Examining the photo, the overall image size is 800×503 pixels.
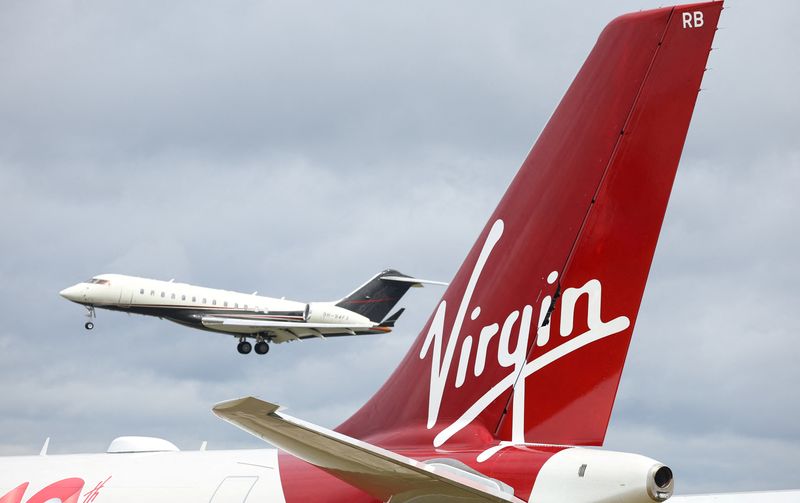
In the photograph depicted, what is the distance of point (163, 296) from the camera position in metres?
59.1

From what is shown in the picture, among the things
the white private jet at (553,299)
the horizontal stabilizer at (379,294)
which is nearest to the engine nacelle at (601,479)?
the white private jet at (553,299)

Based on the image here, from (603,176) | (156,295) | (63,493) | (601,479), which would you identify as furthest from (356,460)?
(156,295)

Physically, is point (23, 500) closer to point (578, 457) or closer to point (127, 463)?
point (127, 463)

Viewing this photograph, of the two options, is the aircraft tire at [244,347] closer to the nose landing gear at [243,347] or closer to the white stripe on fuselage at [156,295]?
the nose landing gear at [243,347]

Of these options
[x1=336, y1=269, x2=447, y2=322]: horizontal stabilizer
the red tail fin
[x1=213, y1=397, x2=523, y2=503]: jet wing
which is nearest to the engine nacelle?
[x1=213, y1=397, x2=523, y2=503]: jet wing

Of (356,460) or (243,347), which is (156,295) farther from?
(356,460)

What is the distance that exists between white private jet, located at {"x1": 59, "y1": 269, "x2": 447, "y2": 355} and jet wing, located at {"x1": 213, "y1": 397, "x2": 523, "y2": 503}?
5333 cm

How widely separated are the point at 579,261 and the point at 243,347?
5883cm

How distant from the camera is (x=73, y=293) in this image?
194 feet

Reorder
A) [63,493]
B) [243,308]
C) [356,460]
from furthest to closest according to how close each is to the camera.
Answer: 1. [243,308]
2. [63,493]
3. [356,460]

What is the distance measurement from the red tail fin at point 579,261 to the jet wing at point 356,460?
2.10m

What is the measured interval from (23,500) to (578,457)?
649 centimetres

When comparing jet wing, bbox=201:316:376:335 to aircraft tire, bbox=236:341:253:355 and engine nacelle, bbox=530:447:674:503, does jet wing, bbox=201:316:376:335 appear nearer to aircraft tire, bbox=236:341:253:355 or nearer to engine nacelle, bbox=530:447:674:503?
aircraft tire, bbox=236:341:253:355

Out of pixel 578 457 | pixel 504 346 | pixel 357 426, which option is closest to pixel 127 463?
pixel 357 426
